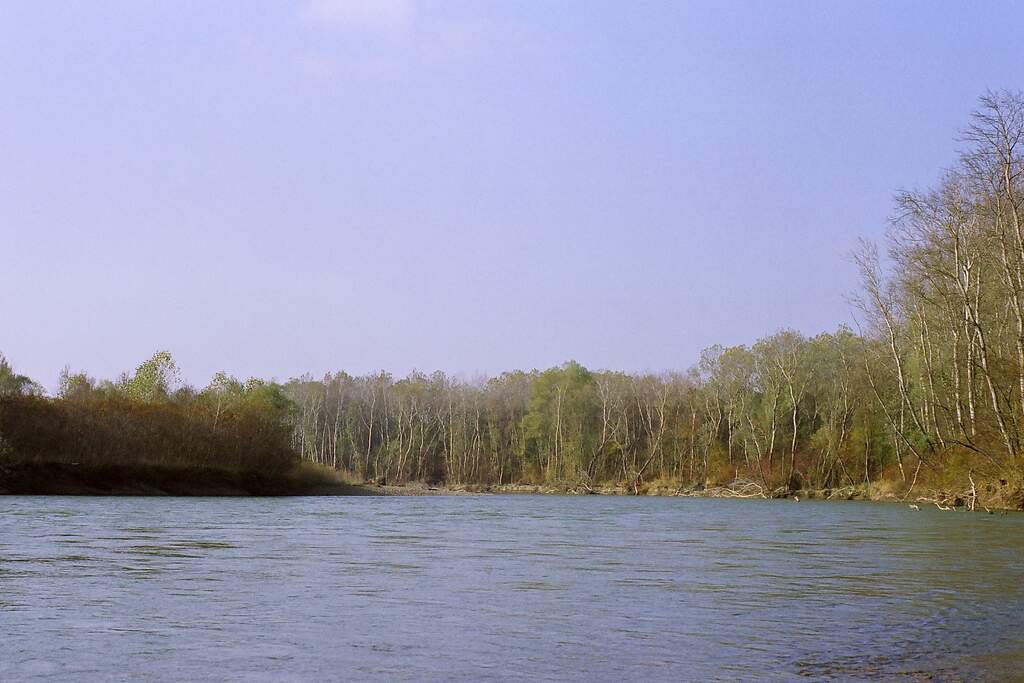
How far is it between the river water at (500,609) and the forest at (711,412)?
16694 millimetres

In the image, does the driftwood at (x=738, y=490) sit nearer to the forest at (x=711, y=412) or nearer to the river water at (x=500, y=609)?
the forest at (x=711, y=412)

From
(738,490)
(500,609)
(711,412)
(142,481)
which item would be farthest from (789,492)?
(500,609)

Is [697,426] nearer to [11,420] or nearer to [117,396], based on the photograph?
[117,396]

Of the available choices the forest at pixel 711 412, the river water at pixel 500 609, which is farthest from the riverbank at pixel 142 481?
the river water at pixel 500 609

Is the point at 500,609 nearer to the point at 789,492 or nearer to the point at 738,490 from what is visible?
the point at 789,492

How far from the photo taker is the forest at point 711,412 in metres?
35.5

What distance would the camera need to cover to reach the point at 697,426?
98500 mm

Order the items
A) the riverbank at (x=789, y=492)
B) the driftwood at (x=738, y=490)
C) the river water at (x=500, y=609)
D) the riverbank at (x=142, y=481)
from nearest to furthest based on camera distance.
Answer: the river water at (x=500, y=609)
the riverbank at (x=789, y=492)
the riverbank at (x=142, y=481)
the driftwood at (x=738, y=490)

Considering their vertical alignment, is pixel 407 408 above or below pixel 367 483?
above

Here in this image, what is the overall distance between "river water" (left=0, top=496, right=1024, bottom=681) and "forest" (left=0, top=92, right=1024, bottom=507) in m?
16.7

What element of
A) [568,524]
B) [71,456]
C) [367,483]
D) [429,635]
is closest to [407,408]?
[367,483]

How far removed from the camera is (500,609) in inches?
425

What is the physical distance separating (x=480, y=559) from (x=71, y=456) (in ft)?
158

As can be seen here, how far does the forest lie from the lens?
35.5 m
